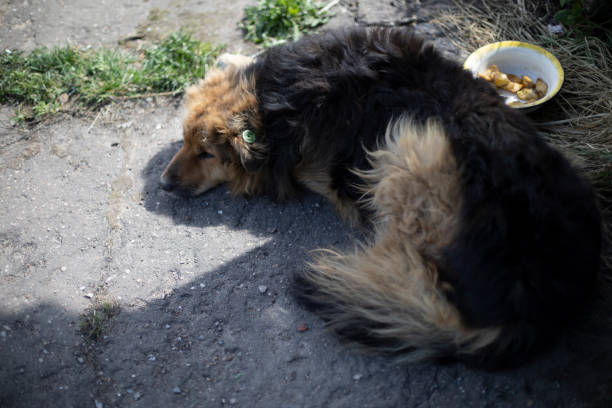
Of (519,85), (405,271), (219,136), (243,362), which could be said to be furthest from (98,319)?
(519,85)

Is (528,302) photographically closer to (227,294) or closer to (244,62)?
A: (227,294)

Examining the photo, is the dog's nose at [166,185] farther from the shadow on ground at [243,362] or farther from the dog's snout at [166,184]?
the shadow on ground at [243,362]

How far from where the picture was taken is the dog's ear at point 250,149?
2.97 metres

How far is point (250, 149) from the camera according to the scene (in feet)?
9.85

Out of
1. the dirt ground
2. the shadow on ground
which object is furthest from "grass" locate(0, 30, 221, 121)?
the shadow on ground

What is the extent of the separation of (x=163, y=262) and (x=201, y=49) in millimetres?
2253

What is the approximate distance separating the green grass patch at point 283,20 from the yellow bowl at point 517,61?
1.61m

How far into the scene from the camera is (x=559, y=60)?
3.70m

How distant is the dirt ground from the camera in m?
2.35

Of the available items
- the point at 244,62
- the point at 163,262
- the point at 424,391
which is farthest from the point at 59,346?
the point at 244,62

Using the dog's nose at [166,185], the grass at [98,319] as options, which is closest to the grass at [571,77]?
the dog's nose at [166,185]

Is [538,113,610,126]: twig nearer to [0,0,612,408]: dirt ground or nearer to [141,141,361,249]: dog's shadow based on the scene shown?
[0,0,612,408]: dirt ground

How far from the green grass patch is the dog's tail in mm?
2197

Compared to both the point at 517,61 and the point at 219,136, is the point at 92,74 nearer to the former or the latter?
the point at 219,136
